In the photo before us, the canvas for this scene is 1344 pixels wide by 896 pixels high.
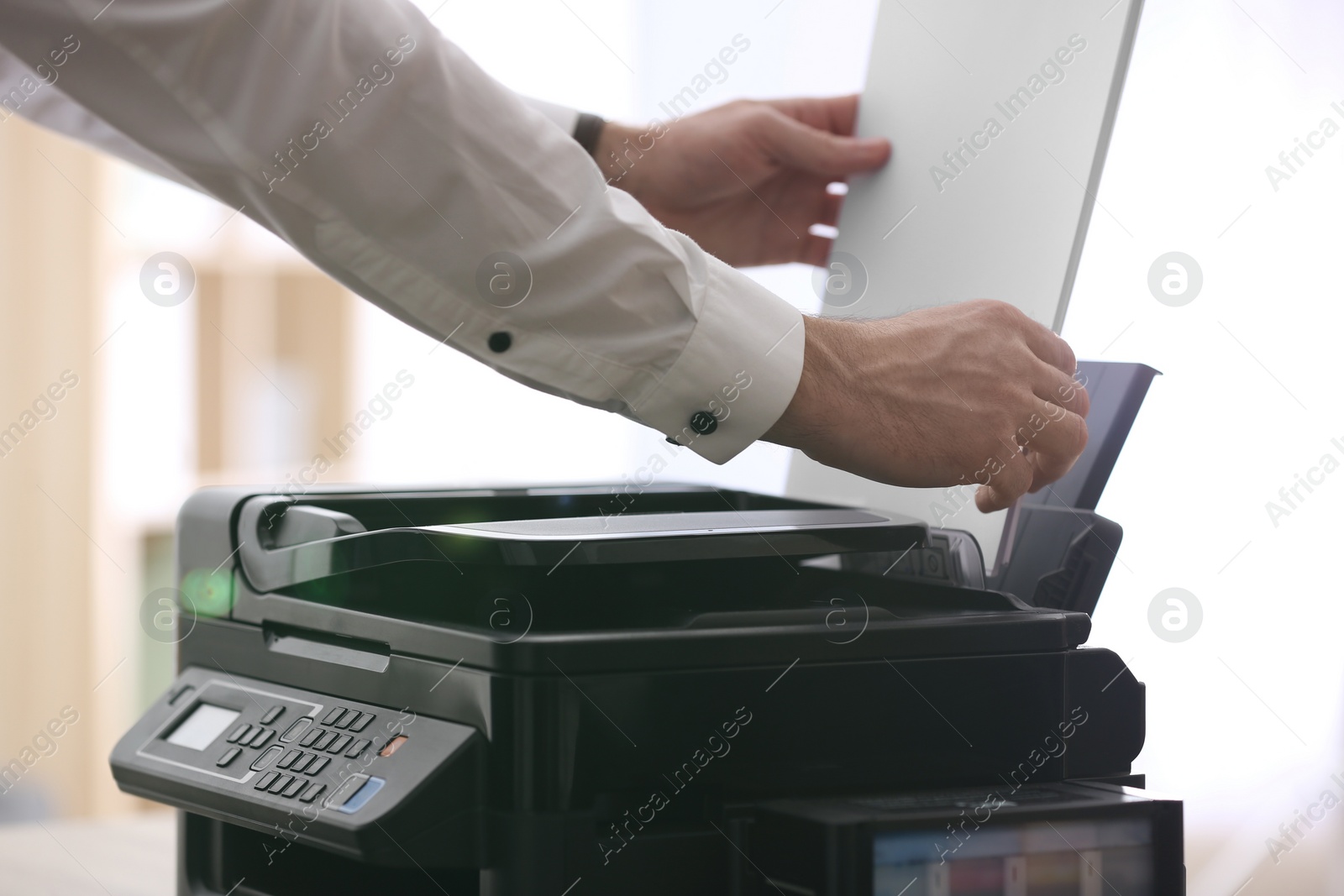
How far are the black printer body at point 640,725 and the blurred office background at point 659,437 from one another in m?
0.07

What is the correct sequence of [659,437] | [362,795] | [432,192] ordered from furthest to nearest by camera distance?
[659,437] → [432,192] → [362,795]

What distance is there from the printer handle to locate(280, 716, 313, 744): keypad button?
0.29 feet

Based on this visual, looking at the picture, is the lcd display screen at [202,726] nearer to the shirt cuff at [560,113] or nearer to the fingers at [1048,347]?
the fingers at [1048,347]

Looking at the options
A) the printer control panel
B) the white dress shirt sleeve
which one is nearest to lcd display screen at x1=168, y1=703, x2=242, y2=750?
the printer control panel

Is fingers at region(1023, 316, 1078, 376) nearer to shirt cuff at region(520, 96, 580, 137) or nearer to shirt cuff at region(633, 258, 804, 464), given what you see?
shirt cuff at region(633, 258, 804, 464)

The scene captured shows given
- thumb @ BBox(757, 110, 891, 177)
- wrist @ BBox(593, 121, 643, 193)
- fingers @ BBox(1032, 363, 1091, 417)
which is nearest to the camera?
fingers @ BBox(1032, 363, 1091, 417)

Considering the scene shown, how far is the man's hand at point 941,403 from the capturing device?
73 cm

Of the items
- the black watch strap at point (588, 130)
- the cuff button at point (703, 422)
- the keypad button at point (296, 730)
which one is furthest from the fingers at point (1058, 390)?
the black watch strap at point (588, 130)

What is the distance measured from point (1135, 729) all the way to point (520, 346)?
46 cm

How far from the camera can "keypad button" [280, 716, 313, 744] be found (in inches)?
26.2

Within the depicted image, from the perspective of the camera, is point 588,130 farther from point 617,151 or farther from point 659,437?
point 659,437

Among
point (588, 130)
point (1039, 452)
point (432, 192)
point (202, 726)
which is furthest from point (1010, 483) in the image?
point (588, 130)

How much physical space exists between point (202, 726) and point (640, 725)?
0.32 metres

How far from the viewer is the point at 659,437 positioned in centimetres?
183
